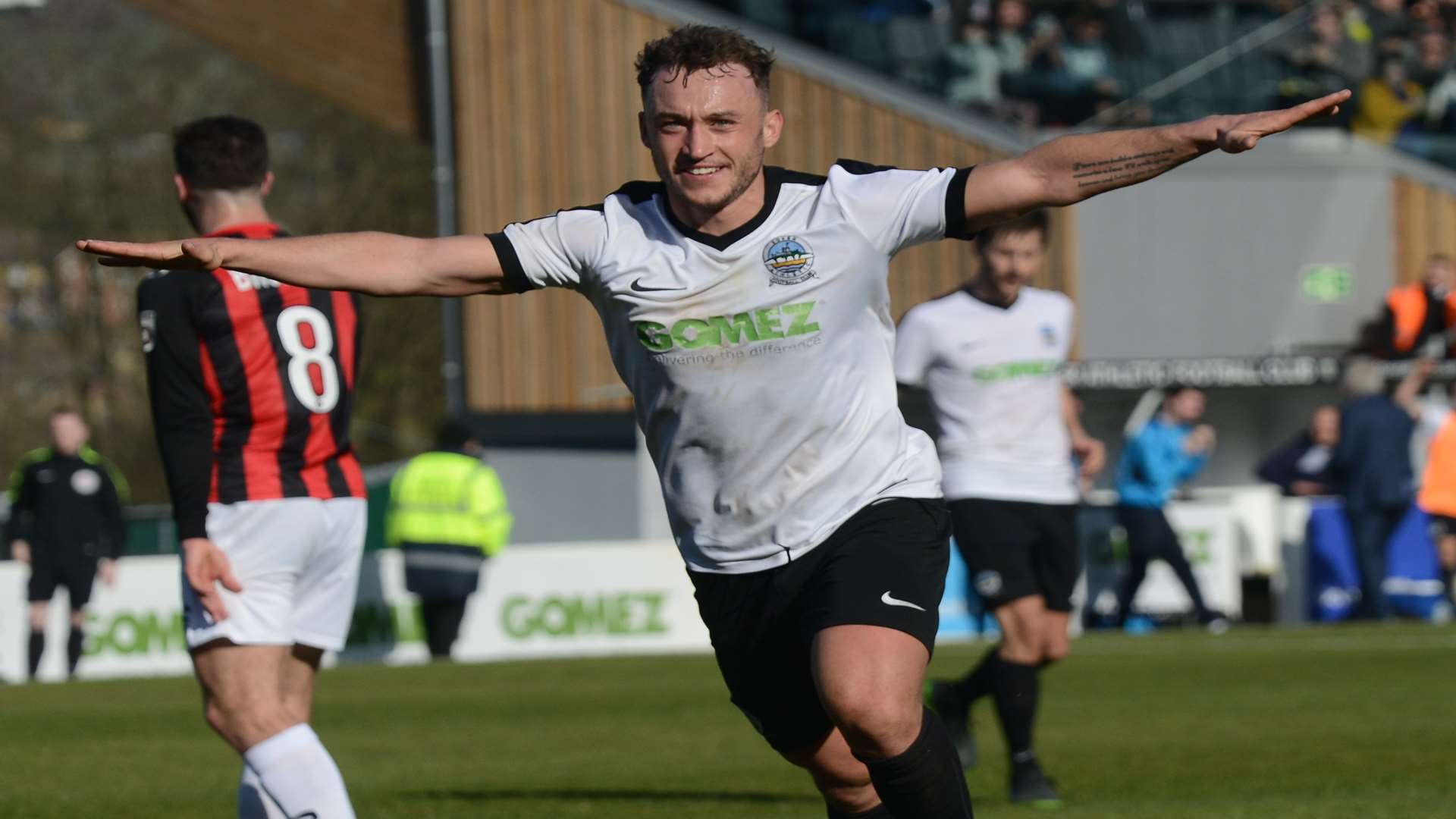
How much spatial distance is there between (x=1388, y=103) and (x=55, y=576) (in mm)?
16222

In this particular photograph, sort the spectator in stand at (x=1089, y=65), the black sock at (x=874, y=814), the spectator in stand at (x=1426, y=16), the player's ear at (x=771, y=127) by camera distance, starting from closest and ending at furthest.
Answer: the player's ear at (x=771, y=127)
the black sock at (x=874, y=814)
the spectator in stand at (x=1089, y=65)
the spectator in stand at (x=1426, y=16)

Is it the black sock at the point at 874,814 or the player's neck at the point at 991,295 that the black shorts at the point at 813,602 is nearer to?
the black sock at the point at 874,814

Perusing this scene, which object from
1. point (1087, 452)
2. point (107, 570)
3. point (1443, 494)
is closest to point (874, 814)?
point (1087, 452)

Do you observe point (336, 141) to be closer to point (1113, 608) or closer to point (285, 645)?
point (1113, 608)

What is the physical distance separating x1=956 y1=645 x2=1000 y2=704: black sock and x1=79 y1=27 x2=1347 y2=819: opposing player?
334cm

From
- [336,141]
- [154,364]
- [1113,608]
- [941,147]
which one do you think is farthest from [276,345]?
[336,141]

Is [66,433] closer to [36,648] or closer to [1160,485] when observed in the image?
[36,648]

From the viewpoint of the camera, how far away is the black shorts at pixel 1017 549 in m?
8.66

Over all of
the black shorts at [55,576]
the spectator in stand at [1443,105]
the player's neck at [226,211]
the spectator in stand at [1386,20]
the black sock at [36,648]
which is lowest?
the black sock at [36,648]

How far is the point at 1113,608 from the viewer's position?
66.3 ft

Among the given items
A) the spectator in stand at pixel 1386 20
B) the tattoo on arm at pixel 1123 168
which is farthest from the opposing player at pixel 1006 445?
the spectator in stand at pixel 1386 20

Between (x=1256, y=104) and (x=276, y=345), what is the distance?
1897cm

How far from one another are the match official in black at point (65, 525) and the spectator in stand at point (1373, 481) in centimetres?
1024

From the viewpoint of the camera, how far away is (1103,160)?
4.85 m
